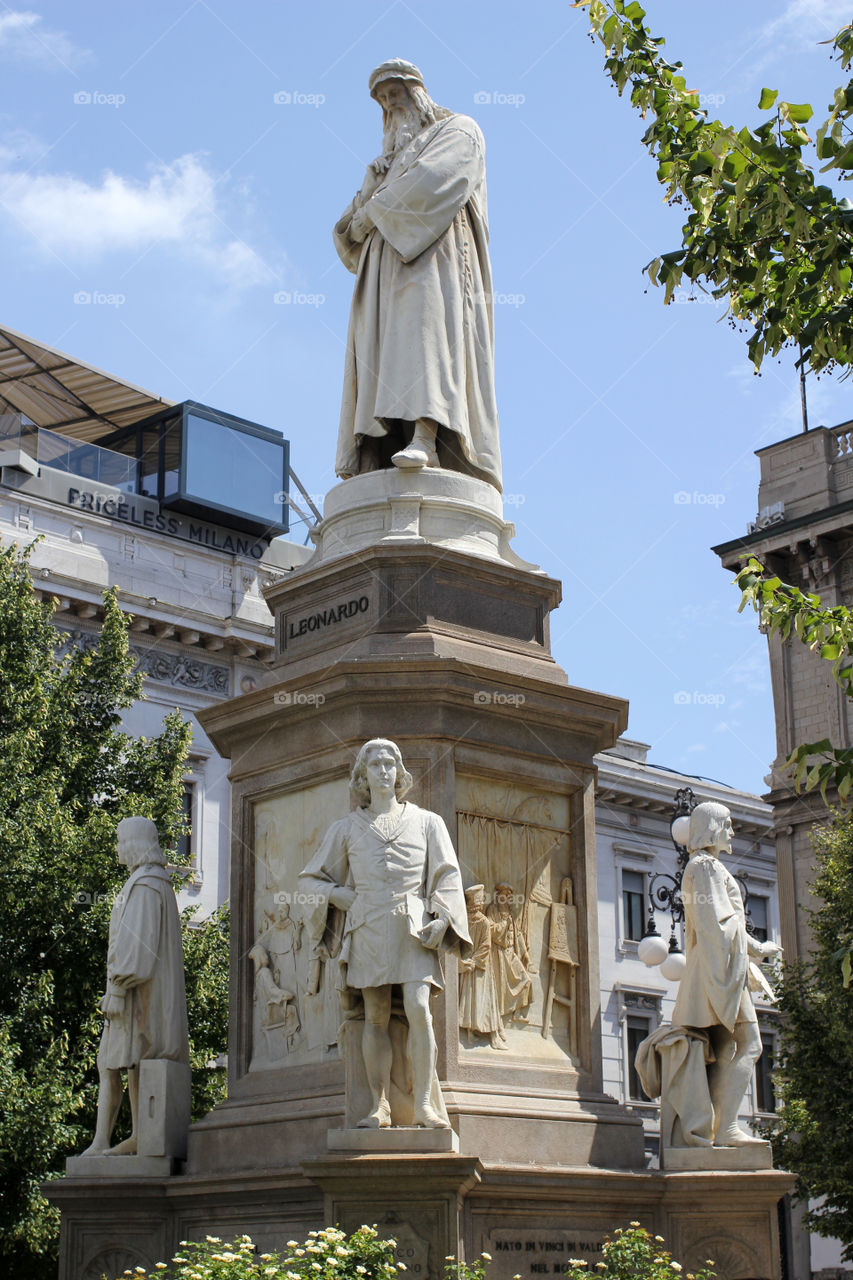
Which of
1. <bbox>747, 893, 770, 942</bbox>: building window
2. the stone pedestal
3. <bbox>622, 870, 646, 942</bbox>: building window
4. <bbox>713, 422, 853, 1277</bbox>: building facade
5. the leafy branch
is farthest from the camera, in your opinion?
<bbox>747, 893, 770, 942</bbox>: building window

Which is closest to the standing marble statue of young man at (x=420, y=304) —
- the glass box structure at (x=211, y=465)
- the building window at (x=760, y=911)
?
the glass box structure at (x=211, y=465)

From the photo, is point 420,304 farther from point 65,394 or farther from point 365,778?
point 65,394

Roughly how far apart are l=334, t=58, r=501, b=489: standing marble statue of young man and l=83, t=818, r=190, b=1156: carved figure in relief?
381 cm

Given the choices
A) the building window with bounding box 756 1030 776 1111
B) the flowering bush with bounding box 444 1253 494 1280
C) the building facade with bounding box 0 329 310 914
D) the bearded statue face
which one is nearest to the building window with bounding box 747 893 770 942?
the building window with bounding box 756 1030 776 1111

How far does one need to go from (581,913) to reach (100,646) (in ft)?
47.9

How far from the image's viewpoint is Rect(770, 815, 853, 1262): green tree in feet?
81.9

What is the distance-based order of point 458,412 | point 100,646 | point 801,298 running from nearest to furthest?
point 801,298 < point 458,412 < point 100,646

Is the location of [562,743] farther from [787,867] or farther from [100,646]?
[787,867]

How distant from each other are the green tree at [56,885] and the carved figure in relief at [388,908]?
450 inches

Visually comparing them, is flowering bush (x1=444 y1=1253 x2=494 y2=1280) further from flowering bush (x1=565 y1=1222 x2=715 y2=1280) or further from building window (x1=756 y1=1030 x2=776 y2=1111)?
building window (x1=756 y1=1030 x2=776 y2=1111)

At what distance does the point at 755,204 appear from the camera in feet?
32.8

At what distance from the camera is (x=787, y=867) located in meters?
37.7

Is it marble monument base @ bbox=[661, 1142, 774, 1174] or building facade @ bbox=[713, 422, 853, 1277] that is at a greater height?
building facade @ bbox=[713, 422, 853, 1277]

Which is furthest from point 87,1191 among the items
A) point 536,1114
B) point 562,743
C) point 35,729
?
point 35,729
